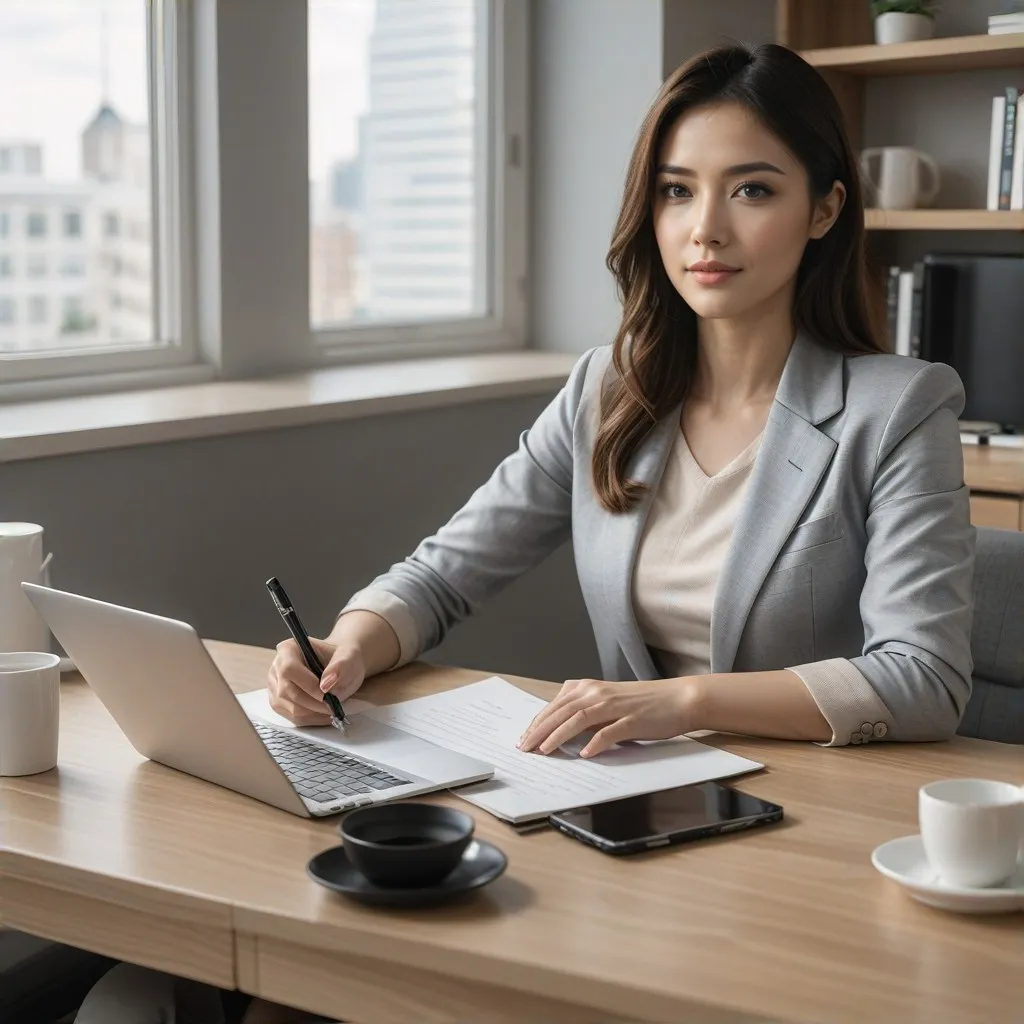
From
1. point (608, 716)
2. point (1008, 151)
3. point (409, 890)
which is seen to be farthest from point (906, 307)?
point (409, 890)

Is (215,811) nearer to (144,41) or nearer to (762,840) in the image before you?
(762,840)

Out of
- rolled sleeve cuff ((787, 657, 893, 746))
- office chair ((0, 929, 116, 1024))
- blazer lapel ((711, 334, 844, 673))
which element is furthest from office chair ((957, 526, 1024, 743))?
office chair ((0, 929, 116, 1024))

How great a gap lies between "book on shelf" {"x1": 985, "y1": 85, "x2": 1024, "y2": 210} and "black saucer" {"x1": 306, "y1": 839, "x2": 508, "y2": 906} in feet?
8.41

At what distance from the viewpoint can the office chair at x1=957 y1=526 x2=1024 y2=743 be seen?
5.78 feet

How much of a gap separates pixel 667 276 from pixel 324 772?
83cm

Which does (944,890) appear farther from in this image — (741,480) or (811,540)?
(741,480)

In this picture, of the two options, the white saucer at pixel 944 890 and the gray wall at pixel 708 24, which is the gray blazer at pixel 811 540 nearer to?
the white saucer at pixel 944 890

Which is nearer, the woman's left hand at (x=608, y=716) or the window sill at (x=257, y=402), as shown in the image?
the woman's left hand at (x=608, y=716)

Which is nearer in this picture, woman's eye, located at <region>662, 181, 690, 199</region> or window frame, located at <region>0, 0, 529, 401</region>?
woman's eye, located at <region>662, 181, 690, 199</region>

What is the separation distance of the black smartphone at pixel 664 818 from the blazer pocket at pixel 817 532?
432mm

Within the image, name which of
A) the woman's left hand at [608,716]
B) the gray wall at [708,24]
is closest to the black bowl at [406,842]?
the woman's left hand at [608,716]

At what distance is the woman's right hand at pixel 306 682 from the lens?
59.5 inches

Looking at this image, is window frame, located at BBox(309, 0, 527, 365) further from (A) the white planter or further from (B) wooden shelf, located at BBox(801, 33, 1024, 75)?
(A) the white planter

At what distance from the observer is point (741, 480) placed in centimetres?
176
